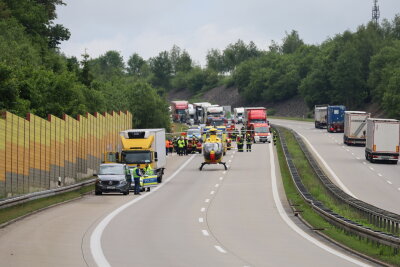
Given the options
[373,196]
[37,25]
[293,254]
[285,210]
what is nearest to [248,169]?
[373,196]

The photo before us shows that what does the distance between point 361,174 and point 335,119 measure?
51497 millimetres

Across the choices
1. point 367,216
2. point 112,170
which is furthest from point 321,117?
point 367,216

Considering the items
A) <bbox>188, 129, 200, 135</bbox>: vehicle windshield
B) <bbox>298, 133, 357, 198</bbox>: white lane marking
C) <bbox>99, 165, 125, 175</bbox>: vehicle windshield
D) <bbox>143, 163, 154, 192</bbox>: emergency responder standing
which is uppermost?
<bbox>188, 129, 200, 135</bbox>: vehicle windshield

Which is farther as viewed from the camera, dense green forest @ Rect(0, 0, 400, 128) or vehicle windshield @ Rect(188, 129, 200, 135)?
vehicle windshield @ Rect(188, 129, 200, 135)

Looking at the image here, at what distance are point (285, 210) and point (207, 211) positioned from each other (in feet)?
10.8

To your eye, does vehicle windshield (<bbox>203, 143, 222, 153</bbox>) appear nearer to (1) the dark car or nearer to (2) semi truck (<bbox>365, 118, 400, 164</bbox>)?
(2) semi truck (<bbox>365, 118, 400, 164</bbox>)

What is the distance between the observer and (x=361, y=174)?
57219mm

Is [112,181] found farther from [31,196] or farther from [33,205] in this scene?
[33,205]

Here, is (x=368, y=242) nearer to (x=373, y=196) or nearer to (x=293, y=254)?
(x=293, y=254)

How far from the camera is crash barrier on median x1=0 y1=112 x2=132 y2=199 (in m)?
37.2

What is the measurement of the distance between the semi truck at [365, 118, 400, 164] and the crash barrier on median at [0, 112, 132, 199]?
19522 mm

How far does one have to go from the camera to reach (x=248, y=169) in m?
59.8

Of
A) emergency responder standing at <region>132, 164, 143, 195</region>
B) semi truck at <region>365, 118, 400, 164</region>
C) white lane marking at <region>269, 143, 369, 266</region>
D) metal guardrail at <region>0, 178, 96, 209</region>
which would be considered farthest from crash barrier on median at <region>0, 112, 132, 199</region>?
semi truck at <region>365, 118, 400, 164</region>

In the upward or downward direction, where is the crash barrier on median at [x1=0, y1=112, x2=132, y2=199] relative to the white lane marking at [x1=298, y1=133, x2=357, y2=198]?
upward
